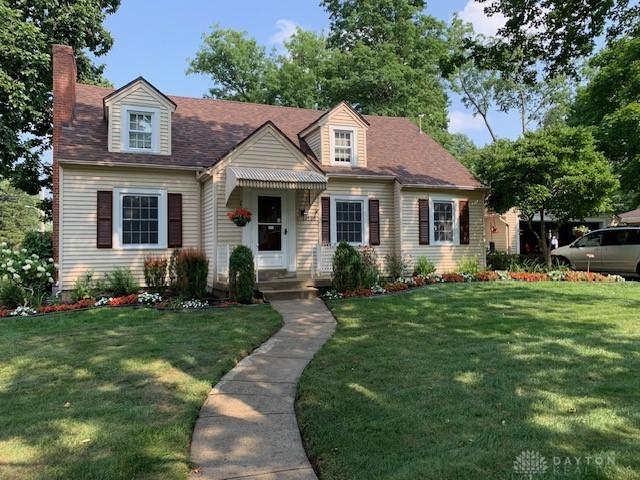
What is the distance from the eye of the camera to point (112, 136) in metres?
12.8

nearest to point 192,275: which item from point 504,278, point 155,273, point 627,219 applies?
point 155,273

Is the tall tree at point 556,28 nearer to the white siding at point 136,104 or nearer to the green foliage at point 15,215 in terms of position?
the white siding at point 136,104

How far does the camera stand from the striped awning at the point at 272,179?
11641 mm

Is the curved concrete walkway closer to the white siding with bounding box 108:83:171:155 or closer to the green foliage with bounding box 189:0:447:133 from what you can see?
the white siding with bounding box 108:83:171:155

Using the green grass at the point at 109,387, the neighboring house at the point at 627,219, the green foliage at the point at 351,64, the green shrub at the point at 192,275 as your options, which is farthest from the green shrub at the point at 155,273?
the neighboring house at the point at 627,219

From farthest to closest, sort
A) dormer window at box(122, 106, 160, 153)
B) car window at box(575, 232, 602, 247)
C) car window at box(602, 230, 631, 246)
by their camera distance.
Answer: car window at box(575, 232, 602, 247), car window at box(602, 230, 631, 246), dormer window at box(122, 106, 160, 153)

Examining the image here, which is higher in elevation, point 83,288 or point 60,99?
point 60,99

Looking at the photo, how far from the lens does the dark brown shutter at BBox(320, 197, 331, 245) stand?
14.3m

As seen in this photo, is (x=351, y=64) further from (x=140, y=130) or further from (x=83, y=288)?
(x=83, y=288)

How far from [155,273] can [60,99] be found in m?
5.99

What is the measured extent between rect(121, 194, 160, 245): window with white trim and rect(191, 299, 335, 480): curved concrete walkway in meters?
7.33

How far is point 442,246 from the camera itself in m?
15.7

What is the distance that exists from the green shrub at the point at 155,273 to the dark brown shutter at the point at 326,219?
467cm

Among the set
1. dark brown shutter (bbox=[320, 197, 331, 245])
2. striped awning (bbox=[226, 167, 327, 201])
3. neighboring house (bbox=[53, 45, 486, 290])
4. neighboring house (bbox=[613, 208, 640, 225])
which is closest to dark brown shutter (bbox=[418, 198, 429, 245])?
neighboring house (bbox=[53, 45, 486, 290])
